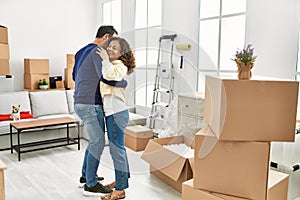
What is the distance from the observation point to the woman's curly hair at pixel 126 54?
7.38 feet

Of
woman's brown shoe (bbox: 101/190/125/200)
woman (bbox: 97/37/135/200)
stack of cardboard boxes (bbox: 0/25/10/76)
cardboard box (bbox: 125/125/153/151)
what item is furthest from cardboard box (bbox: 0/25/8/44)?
woman's brown shoe (bbox: 101/190/125/200)

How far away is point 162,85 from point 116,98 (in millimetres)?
1830

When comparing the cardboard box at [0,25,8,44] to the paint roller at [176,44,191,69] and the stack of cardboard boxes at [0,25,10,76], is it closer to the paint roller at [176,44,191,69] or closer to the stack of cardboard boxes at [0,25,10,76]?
the stack of cardboard boxes at [0,25,10,76]

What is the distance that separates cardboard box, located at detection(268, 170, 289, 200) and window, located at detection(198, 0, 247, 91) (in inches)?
65.1

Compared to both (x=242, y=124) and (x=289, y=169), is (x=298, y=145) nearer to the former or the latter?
(x=289, y=169)

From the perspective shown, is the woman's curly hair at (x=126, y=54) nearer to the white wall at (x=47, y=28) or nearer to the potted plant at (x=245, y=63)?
the potted plant at (x=245, y=63)

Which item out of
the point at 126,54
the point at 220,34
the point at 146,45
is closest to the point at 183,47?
the point at 220,34

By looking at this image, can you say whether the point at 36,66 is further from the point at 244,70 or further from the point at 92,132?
the point at 244,70

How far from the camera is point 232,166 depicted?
6.02 feet

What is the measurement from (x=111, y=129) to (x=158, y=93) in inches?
60.9

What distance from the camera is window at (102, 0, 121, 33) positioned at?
5.58 meters

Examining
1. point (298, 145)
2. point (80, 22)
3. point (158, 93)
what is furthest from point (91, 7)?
point (298, 145)

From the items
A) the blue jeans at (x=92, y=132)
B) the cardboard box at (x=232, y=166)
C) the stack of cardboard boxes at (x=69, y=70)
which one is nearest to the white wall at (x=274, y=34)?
the cardboard box at (x=232, y=166)

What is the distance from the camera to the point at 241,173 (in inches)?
71.6
